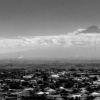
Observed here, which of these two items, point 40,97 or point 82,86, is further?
point 82,86

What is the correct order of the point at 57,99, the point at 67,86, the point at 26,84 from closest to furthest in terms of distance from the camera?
the point at 57,99 → the point at 67,86 → the point at 26,84

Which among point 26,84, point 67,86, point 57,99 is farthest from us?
point 26,84

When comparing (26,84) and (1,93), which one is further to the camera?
(26,84)

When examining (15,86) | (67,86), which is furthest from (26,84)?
(67,86)

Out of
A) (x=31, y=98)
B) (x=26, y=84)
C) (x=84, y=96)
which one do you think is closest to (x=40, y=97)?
(x=31, y=98)

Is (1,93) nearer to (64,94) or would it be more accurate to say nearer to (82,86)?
(64,94)

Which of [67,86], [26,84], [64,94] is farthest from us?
[26,84]

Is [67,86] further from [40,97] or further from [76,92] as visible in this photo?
[40,97]

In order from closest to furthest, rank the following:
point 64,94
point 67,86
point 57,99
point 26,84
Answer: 1. point 57,99
2. point 64,94
3. point 67,86
4. point 26,84
